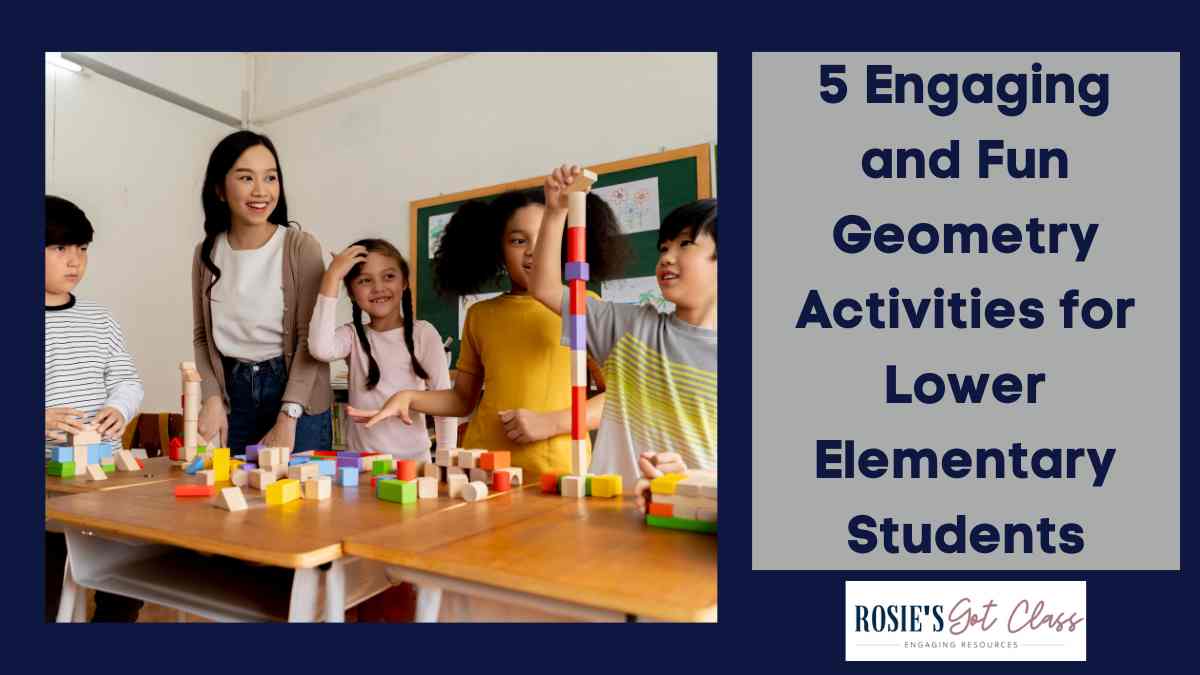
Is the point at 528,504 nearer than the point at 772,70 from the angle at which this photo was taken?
No

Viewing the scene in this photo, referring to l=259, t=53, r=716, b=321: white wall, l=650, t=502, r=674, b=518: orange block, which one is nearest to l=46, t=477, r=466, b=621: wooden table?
l=650, t=502, r=674, b=518: orange block

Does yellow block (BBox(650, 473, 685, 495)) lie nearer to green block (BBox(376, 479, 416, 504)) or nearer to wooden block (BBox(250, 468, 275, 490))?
green block (BBox(376, 479, 416, 504))

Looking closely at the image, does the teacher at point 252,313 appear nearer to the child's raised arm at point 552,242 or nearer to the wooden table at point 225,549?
the wooden table at point 225,549

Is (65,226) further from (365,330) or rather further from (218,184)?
(365,330)

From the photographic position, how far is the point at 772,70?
0.60 metres

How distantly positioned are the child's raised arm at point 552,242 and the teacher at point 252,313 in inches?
22.1

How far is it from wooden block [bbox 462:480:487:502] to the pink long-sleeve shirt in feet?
2.02

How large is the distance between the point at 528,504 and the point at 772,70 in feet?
1.69

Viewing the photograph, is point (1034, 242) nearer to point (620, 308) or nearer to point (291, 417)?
point (620, 308)

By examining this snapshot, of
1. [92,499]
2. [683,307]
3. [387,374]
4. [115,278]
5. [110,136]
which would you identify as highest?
[110,136]

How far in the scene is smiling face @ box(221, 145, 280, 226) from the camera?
4.33 ft

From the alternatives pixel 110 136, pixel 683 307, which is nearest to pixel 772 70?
pixel 683 307

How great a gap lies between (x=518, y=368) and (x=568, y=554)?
2.31 ft

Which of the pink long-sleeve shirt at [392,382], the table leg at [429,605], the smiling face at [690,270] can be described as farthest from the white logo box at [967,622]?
the pink long-sleeve shirt at [392,382]
